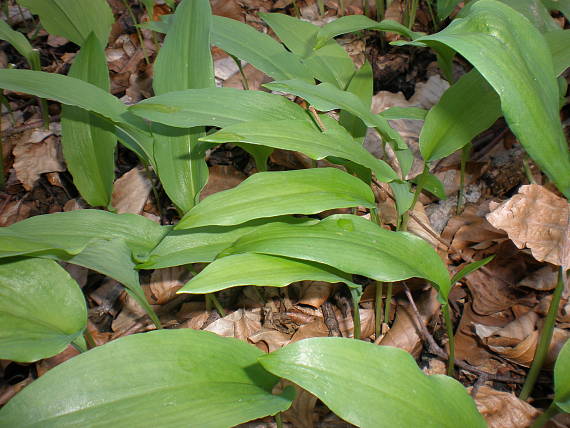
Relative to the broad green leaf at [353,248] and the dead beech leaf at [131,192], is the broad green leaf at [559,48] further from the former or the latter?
the dead beech leaf at [131,192]

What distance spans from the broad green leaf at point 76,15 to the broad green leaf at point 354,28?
3.16 feet

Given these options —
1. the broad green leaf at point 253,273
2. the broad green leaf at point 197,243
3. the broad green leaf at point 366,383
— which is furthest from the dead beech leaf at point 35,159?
the broad green leaf at point 366,383

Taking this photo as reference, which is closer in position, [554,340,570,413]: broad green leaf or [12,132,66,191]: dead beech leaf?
[554,340,570,413]: broad green leaf

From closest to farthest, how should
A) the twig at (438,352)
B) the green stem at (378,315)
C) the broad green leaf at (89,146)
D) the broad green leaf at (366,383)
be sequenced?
the broad green leaf at (366,383) < the twig at (438,352) < the green stem at (378,315) < the broad green leaf at (89,146)

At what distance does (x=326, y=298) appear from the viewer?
1.41 metres

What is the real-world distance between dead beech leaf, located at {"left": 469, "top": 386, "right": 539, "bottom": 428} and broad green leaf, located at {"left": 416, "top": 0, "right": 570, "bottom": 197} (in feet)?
1.64

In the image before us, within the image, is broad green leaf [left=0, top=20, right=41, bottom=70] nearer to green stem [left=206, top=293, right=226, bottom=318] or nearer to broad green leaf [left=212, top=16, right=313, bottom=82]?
broad green leaf [left=212, top=16, right=313, bottom=82]

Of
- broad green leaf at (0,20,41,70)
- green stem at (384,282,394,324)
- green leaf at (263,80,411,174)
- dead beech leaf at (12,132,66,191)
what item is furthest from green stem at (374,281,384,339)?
broad green leaf at (0,20,41,70)

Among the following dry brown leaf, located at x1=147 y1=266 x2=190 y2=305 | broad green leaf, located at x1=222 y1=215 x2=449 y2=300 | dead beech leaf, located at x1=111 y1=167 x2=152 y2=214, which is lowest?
dry brown leaf, located at x1=147 y1=266 x2=190 y2=305

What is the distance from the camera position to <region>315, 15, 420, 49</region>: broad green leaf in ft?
4.07

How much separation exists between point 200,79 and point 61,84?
13.8 inches

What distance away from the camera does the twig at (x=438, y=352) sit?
1.15 meters

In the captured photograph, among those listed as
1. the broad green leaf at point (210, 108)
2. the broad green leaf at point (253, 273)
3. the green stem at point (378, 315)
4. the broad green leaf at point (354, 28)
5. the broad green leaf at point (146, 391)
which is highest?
the broad green leaf at point (354, 28)

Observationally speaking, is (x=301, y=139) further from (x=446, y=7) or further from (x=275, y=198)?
(x=446, y=7)
